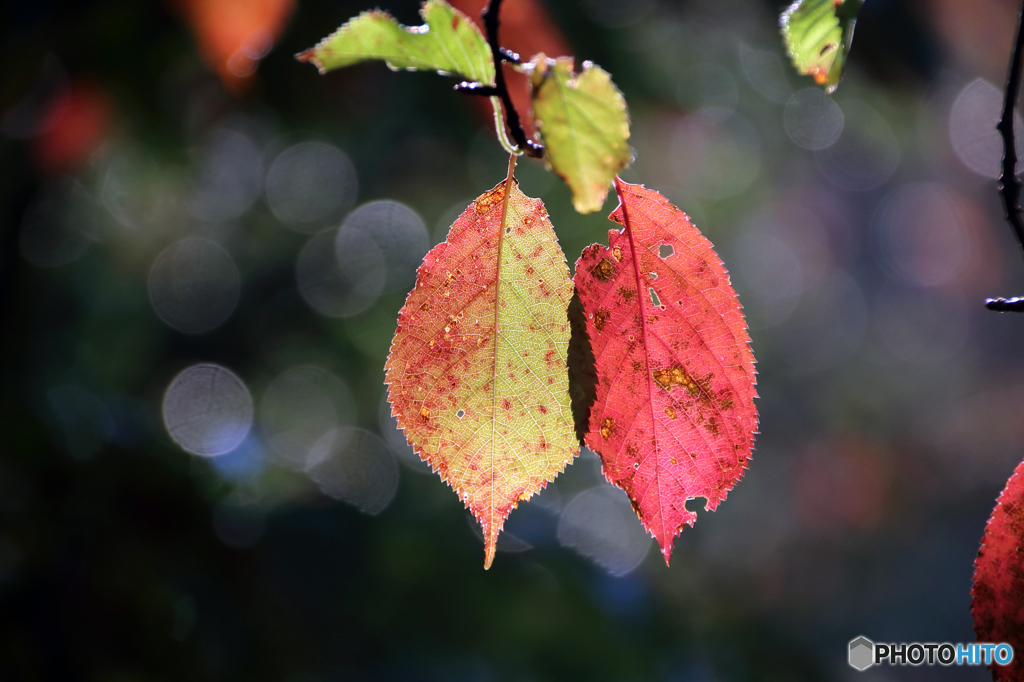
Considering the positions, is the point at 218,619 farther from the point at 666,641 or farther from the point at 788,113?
the point at 788,113

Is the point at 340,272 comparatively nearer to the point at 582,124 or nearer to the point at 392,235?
the point at 392,235

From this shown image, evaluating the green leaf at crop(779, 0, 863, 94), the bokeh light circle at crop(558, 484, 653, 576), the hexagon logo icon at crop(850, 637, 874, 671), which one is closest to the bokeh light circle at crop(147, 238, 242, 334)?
the bokeh light circle at crop(558, 484, 653, 576)

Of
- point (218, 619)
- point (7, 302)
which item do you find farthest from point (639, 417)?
point (7, 302)

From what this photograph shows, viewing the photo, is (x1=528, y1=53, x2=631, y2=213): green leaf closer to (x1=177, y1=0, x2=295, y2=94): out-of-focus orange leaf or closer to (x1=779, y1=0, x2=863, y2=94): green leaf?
(x1=779, y1=0, x2=863, y2=94): green leaf

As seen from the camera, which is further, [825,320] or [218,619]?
[825,320]

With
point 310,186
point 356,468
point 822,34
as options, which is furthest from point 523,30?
point 310,186
